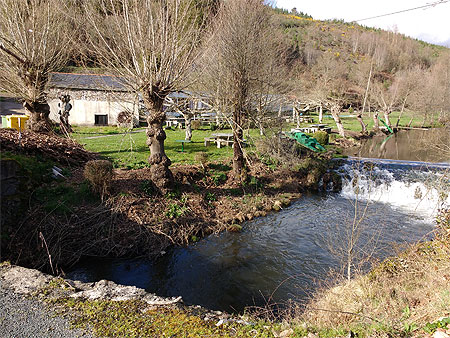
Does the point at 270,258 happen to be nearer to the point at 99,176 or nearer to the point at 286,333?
the point at 286,333

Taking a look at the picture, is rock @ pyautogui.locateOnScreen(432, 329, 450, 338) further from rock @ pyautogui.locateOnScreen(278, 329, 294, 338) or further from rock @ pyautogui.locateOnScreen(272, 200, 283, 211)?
rock @ pyautogui.locateOnScreen(272, 200, 283, 211)

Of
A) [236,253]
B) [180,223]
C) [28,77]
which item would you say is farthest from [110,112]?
[236,253]

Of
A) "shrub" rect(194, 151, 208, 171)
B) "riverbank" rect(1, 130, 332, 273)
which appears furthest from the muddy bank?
"shrub" rect(194, 151, 208, 171)

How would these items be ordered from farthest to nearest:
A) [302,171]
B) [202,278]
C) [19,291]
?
[302,171]
[202,278]
[19,291]

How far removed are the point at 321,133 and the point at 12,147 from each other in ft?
62.1

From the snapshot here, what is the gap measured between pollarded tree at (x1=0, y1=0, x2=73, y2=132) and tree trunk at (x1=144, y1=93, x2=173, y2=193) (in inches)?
215

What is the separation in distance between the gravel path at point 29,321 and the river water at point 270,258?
3.27 meters

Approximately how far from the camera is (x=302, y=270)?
8.62 metres

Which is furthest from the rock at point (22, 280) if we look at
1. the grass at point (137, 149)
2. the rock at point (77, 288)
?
the grass at point (137, 149)

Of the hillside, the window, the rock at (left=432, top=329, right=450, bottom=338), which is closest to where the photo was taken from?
the rock at (left=432, top=329, right=450, bottom=338)

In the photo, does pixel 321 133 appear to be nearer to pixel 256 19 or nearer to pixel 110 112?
pixel 256 19

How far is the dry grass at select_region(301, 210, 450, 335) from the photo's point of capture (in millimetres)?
4379

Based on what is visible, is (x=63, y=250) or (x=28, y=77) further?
(x=28, y=77)

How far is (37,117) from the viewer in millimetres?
14453
